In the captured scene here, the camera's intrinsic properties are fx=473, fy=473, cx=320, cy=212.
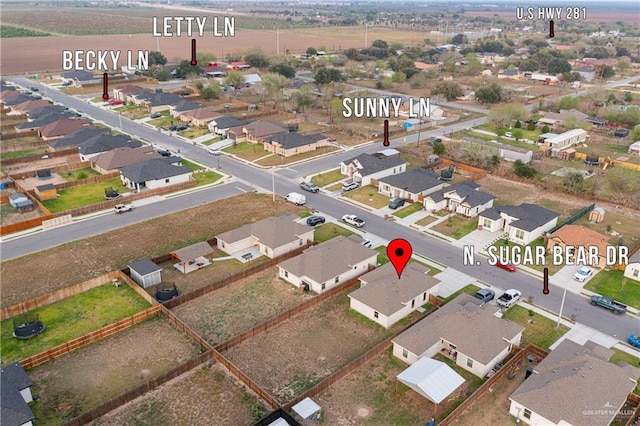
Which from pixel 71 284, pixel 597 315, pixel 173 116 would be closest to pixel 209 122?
pixel 173 116

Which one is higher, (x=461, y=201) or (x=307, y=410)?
(x=461, y=201)

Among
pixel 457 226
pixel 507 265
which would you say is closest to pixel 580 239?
pixel 507 265

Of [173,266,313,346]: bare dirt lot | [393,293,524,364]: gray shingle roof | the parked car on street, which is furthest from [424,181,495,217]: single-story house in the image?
[173,266,313,346]: bare dirt lot

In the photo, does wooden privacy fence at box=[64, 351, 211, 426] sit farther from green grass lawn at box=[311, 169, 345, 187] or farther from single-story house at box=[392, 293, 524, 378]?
green grass lawn at box=[311, 169, 345, 187]

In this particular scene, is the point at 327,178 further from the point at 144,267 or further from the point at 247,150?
the point at 144,267

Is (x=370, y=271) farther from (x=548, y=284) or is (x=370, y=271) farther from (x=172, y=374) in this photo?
(x=172, y=374)

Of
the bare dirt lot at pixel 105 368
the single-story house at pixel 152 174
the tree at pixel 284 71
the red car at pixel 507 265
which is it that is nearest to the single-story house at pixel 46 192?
the single-story house at pixel 152 174
